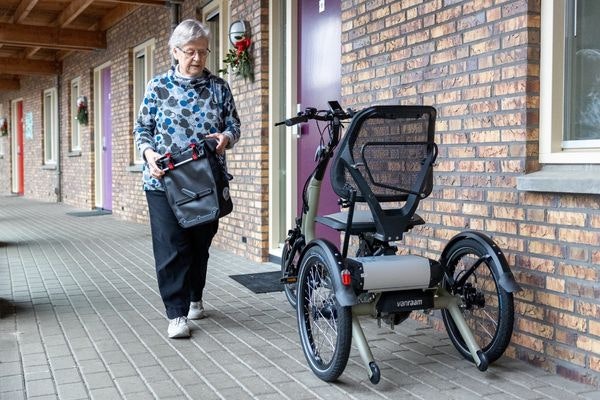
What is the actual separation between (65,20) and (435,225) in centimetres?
930

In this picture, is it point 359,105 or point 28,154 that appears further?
point 28,154

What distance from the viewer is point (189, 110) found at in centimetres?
364

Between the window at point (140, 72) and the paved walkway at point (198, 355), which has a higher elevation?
the window at point (140, 72)

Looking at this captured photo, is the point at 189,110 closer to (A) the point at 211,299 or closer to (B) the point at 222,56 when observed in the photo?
(A) the point at 211,299

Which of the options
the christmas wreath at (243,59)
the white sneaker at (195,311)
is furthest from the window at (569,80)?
the christmas wreath at (243,59)

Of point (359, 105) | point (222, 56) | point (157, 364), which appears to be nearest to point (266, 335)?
point (157, 364)

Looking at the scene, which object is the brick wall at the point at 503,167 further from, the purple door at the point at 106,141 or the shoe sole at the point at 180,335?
the purple door at the point at 106,141

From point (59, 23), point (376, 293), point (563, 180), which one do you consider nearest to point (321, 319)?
point (376, 293)

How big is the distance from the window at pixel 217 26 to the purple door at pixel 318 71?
1475 millimetres

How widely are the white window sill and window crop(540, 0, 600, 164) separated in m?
0.05

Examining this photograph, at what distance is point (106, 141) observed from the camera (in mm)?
12102

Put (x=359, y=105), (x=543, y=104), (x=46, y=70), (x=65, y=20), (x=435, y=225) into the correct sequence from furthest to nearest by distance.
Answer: (x=46, y=70), (x=65, y=20), (x=359, y=105), (x=435, y=225), (x=543, y=104)

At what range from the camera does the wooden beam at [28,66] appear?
14.6 meters

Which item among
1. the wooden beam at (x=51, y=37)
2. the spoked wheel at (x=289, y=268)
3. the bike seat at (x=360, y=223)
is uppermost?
the wooden beam at (x=51, y=37)
